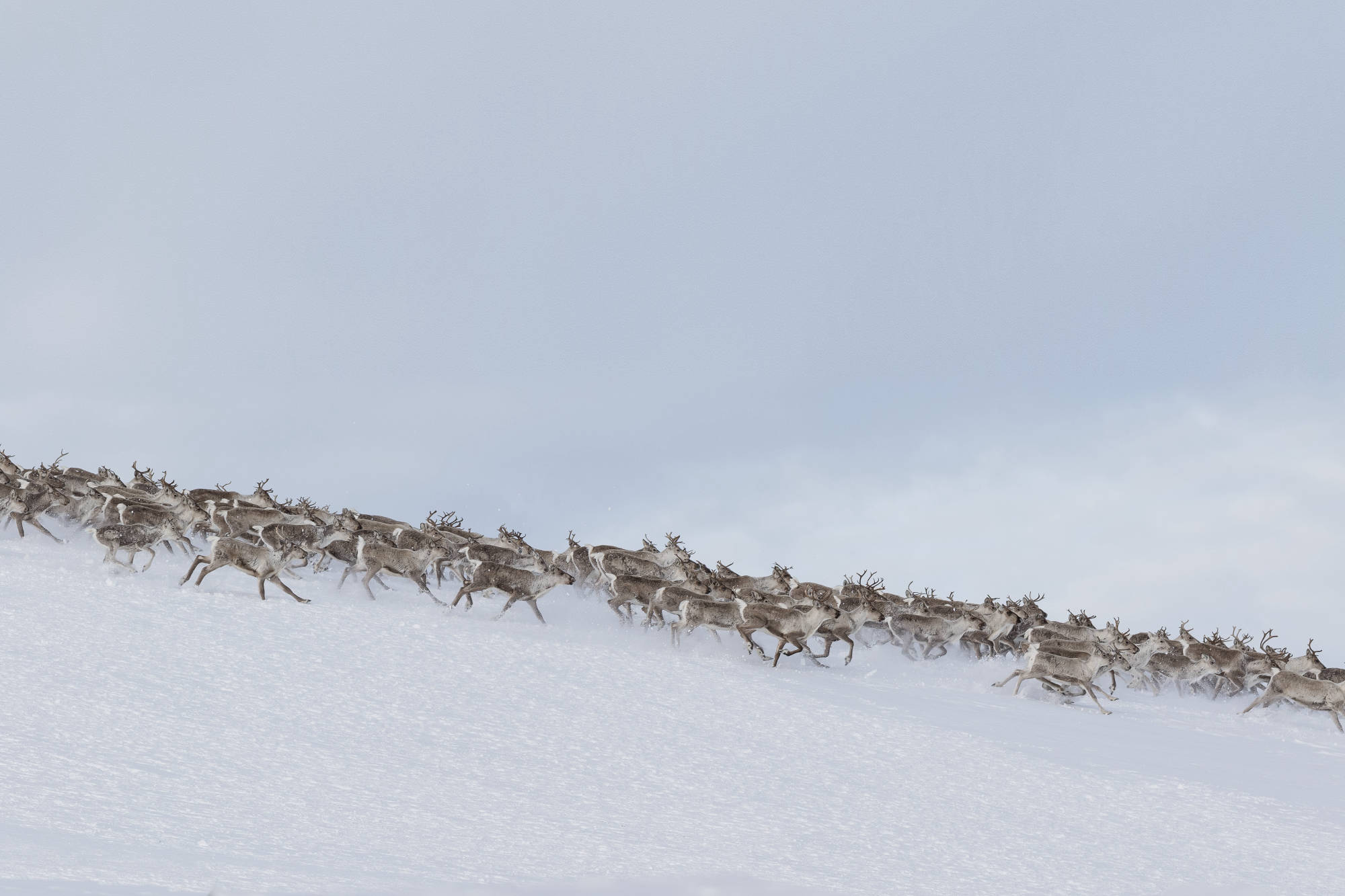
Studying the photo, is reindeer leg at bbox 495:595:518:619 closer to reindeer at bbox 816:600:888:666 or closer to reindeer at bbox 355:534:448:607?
reindeer at bbox 355:534:448:607

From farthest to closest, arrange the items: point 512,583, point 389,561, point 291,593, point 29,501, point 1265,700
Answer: point 1265,700 < point 29,501 < point 389,561 < point 512,583 < point 291,593

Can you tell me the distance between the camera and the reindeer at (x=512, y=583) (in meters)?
15.8

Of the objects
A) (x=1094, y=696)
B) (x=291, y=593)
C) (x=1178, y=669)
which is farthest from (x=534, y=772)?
(x=1178, y=669)

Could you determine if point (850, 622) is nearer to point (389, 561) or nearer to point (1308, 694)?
point (389, 561)

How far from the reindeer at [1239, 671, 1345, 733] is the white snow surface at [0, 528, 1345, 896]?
376 cm

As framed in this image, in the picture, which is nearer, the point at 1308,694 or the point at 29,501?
the point at 29,501

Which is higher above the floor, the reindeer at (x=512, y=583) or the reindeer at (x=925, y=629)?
the reindeer at (x=925, y=629)

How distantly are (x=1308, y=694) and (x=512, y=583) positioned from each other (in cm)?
1356

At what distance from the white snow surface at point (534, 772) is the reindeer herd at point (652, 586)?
817mm

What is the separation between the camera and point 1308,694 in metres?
18.2

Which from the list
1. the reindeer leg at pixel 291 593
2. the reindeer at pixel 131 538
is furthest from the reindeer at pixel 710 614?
the reindeer at pixel 131 538

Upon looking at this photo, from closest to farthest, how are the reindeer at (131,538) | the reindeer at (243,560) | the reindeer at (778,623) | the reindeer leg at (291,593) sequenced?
the reindeer leg at (291,593) → the reindeer at (243,560) → the reindeer at (131,538) → the reindeer at (778,623)

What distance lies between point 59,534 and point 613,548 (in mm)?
9446

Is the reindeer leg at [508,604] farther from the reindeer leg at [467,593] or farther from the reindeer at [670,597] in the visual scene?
the reindeer at [670,597]
